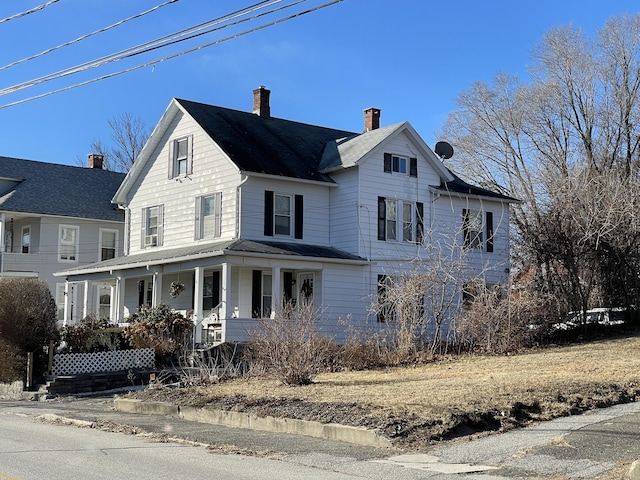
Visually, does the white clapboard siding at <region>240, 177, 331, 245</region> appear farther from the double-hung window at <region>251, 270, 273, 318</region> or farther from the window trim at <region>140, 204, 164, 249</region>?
the window trim at <region>140, 204, 164, 249</region>

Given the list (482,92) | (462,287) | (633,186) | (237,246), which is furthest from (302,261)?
(482,92)

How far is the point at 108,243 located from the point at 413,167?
1695 centimetres

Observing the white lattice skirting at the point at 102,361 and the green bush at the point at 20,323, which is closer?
the green bush at the point at 20,323

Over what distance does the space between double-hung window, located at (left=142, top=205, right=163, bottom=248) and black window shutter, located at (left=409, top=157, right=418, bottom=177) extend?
996cm

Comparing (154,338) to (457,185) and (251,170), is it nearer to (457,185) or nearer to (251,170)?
(251,170)

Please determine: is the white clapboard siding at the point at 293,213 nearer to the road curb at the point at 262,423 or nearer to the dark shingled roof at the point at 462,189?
the dark shingled roof at the point at 462,189

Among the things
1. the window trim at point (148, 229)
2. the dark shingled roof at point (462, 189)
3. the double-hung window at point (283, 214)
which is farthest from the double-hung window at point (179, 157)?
the dark shingled roof at point (462, 189)

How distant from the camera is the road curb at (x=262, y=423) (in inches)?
467

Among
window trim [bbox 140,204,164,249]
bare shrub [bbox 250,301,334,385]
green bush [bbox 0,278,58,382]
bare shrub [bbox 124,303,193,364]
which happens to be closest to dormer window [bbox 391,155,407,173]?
window trim [bbox 140,204,164,249]

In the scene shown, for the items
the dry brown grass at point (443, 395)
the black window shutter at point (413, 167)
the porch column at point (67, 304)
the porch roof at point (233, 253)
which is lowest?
the dry brown grass at point (443, 395)

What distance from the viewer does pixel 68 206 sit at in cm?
3866

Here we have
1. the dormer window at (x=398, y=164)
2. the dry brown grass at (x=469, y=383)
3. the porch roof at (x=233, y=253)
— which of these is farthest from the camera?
the dormer window at (x=398, y=164)

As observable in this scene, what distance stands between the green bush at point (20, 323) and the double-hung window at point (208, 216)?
26.2ft

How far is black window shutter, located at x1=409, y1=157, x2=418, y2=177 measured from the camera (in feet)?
102
